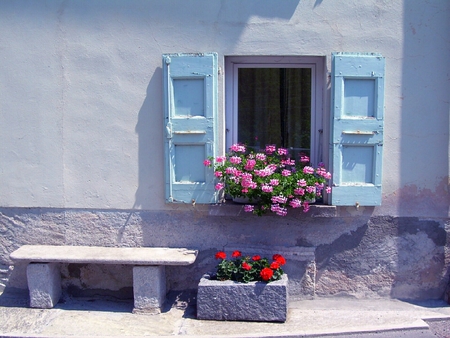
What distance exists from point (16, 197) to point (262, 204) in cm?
229

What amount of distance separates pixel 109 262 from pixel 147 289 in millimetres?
394

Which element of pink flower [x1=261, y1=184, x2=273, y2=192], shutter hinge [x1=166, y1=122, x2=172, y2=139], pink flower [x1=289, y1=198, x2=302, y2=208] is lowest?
pink flower [x1=289, y1=198, x2=302, y2=208]

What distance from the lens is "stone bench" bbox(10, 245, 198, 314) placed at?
13.5 feet

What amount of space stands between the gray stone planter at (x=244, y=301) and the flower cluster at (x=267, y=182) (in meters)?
0.62

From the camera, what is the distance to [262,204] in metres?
4.13

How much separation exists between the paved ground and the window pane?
148cm

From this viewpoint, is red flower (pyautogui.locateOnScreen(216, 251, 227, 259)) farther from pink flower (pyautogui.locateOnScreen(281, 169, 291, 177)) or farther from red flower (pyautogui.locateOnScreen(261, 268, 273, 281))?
pink flower (pyautogui.locateOnScreen(281, 169, 291, 177))

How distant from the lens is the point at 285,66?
446 centimetres

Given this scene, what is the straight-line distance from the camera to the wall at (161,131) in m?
4.21

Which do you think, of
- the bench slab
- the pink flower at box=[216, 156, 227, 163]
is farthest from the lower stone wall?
the pink flower at box=[216, 156, 227, 163]

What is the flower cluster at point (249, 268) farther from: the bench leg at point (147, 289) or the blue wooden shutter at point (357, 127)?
the blue wooden shutter at point (357, 127)

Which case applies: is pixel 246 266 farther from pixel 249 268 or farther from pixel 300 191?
pixel 300 191

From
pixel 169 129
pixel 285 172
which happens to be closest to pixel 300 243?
pixel 285 172

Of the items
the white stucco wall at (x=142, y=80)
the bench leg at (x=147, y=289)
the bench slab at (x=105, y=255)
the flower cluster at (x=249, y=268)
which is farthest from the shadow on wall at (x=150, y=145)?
the flower cluster at (x=249, y=268)
